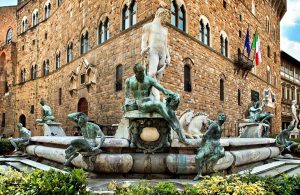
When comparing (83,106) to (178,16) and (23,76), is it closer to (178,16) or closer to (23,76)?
(178,16)

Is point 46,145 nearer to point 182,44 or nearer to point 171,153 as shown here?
point 171,153

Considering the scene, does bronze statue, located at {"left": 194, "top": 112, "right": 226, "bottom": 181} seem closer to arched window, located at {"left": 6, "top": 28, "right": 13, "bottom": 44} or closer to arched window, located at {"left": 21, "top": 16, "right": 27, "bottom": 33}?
A: arched window, located at {"left": 21, "top": 16, "right": 27, "bottom": 33}

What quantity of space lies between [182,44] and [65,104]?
36.6 ft

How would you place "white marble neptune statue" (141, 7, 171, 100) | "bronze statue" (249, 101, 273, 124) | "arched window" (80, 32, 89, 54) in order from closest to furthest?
"white marble neptune statue" (141, 7, 171, 100)
"bronze statue" (249, 101, 273, 124)
"arched window" (80, 32, 89, 54)

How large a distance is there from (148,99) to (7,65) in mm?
33285

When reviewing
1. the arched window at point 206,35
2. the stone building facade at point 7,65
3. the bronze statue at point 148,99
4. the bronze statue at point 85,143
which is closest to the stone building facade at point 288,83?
the arched window at point 206,35

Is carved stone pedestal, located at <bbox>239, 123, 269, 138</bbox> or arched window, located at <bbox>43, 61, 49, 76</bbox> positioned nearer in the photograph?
carved stone pedestal, located at <bbox>239, 123, 269, 138</bbox>

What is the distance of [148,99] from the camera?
546cm

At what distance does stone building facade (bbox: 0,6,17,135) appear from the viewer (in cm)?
3407

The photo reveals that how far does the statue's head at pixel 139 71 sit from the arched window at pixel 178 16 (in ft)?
34.8

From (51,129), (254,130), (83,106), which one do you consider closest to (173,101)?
(254,130)

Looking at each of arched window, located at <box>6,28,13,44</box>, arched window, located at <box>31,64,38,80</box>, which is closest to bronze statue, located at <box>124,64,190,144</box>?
arched window, located at <box>31,64,38,80</box>

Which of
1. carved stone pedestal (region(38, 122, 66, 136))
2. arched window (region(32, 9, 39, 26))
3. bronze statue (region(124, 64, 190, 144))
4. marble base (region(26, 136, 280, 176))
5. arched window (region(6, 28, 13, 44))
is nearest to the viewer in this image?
marble base (region(26, 136, 280, 176))

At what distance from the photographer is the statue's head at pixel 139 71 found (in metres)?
5.47
